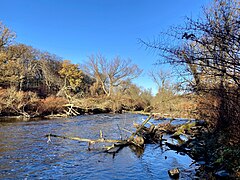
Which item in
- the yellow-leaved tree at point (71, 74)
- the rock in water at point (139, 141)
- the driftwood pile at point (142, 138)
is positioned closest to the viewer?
the driftwood pile at point (142, 138)

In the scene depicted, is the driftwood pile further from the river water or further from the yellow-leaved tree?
the yellow-leaved tree

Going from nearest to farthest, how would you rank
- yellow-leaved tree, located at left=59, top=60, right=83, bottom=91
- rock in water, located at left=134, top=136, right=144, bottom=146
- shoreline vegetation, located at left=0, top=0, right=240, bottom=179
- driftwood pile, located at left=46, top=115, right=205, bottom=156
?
shoreline vegetation, located at left=0, top=0, right=240, bottom=179 < driftwood pile, located at left=46, top=115, right=205, bottom=156 < rock in water, located at left=134, top=136, right=144, bottom=146 < yellow-leaved tree, located at left=59, top=60, right=83, bottom=91

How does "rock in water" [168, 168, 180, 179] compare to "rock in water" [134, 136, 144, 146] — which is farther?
"rock in water" [134, 136, 144, 146]

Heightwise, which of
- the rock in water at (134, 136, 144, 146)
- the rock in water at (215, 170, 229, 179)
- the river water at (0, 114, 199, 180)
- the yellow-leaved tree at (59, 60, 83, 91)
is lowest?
the river water at (0, 114, 199, 180)

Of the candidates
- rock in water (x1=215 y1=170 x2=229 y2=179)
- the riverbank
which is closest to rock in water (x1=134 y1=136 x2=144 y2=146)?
the riverbank

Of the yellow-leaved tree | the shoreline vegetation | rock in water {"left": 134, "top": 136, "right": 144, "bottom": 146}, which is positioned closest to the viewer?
the shoreline vegetation

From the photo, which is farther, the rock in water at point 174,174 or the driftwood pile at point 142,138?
the driftwood pile at point 142,138

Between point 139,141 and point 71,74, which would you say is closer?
point 139,141

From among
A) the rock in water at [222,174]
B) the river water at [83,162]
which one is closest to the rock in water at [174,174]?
the river water at [83,162]

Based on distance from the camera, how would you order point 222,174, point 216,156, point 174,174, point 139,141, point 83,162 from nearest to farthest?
1. point 222,174
2. point 174,174
3. point 216,156
4. point 83,162
5. point 139,141

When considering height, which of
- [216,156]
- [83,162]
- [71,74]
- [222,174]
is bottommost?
[83,162]

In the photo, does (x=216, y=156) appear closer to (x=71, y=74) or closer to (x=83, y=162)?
(x=83, y=162)

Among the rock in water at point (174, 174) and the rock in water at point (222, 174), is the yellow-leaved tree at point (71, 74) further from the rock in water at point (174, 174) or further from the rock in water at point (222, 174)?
the rock in water at point (222, 174)

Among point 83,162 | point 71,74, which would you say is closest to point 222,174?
point 83,162
